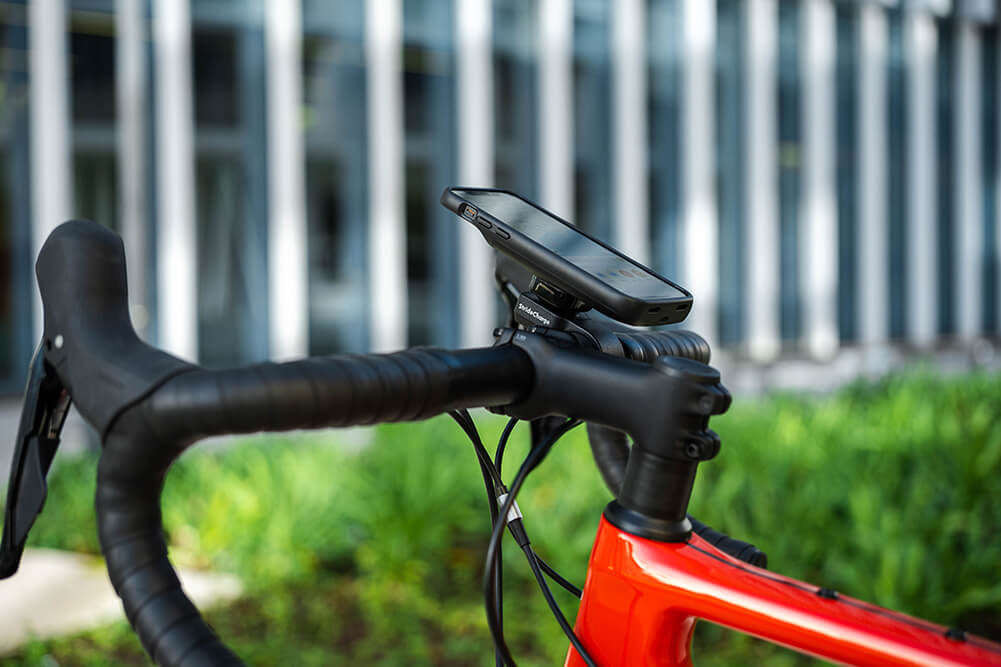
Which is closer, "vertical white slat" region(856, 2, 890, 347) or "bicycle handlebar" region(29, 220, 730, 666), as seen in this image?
"bicycle handlebar" region(29, 220, 730, 666)

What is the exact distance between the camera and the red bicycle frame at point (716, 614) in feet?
2.67

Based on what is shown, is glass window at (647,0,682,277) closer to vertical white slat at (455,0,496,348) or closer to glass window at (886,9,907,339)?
vertical white slat at (455,0,496,348)

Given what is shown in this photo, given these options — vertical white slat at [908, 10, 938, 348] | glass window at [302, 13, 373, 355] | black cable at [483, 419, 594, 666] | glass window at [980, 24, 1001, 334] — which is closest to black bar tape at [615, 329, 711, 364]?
black cable at [483, 419, 594, 666]

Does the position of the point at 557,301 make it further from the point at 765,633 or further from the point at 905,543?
the point at 905,543

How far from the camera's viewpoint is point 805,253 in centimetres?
995

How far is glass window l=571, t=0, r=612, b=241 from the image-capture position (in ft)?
27.7

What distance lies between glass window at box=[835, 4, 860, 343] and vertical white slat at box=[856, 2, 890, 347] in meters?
0.07

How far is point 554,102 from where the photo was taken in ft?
26.6

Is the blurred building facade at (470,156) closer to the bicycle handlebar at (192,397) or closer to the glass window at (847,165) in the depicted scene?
the glass window at (847,165)

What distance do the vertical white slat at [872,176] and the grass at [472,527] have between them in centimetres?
583

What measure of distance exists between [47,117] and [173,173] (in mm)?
819

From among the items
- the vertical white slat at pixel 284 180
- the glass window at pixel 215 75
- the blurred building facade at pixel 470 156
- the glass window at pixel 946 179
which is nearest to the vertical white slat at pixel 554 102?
the blurred building facade at pixel 470 156

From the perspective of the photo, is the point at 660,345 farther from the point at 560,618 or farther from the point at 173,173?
the point at 173,173

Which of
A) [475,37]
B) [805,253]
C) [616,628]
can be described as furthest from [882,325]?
[616,628]
